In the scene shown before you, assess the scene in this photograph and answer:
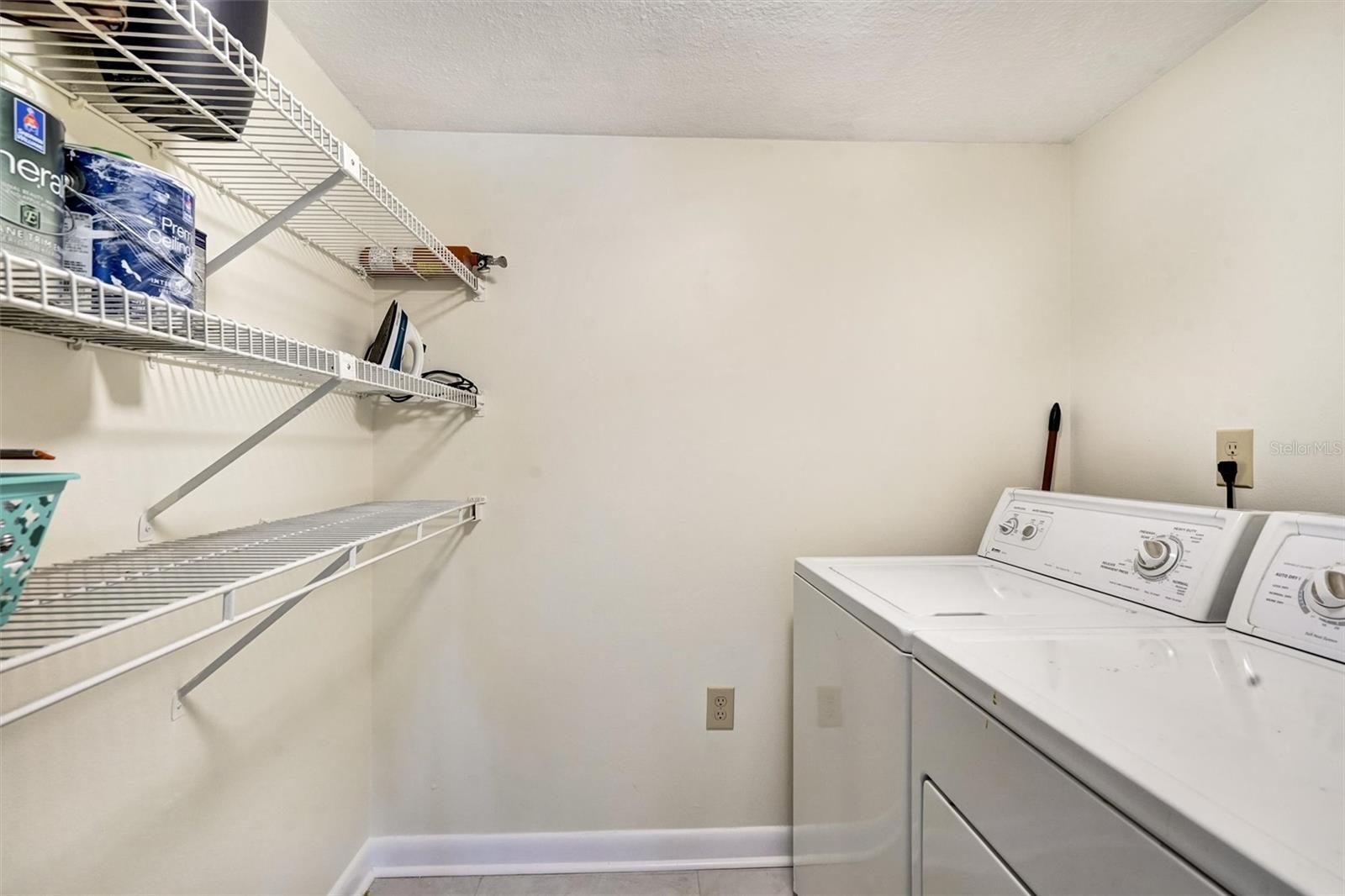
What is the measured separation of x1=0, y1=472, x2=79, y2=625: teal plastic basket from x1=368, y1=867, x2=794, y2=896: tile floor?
1604 mm

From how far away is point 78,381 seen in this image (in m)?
0.81

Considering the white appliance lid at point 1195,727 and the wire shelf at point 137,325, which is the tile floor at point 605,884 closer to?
the white appliance lid at point 1195,727

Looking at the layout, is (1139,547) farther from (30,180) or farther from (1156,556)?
(30,180)

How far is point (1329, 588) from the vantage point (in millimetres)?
917

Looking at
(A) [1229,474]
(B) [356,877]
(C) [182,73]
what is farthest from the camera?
(B) [356,877]

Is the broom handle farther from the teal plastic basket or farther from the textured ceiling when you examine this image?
the teal plastic basket

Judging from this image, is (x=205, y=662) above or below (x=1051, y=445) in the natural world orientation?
below

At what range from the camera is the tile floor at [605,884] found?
64.3 inches

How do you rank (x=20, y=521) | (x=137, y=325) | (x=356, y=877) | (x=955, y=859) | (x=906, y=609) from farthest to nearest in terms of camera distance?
1. (x=356, y=877)
2. (x=906, y=609)
3. (x=955, y=859)
4. (x=137, y=325)
5. (x=20, y=521)

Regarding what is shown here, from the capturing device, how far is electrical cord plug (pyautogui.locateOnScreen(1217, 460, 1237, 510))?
126cm

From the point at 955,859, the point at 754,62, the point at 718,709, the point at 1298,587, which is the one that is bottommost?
the point at 718,709

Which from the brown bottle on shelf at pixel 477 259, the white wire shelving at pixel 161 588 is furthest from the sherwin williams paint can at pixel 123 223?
the brown bottle on shelf at pixel 477 259

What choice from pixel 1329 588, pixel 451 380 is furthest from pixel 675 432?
pixel 1329 588

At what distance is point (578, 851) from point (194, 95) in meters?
1.96
